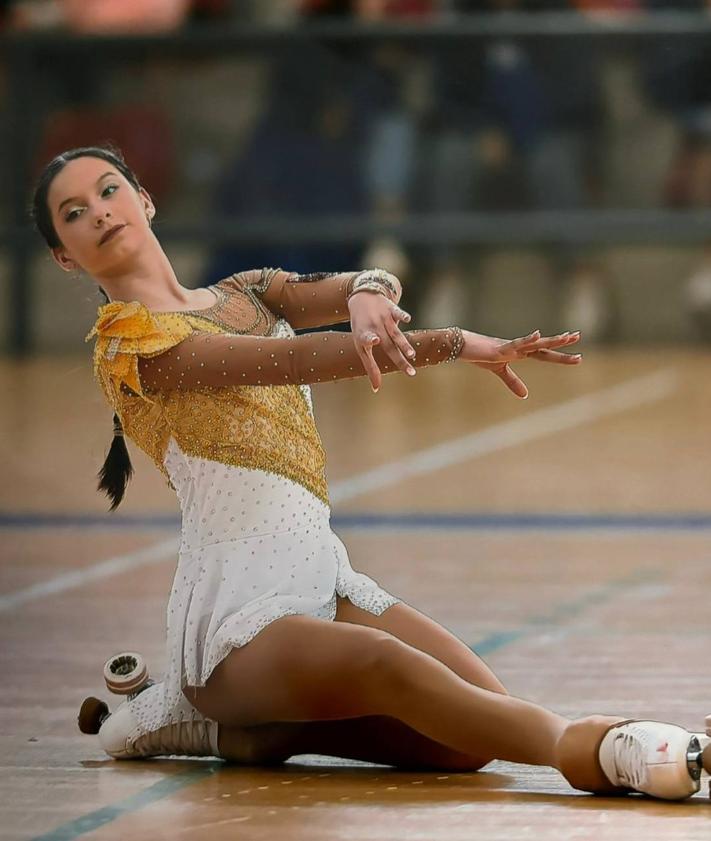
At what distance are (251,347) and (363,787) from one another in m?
0.64

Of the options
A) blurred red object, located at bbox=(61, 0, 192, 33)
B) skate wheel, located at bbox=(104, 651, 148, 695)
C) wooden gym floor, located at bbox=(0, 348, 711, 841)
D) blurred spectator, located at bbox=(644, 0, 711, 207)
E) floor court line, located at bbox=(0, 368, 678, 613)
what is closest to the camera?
wooden gym floor, located at bbox=(0, 348, 711, 841)

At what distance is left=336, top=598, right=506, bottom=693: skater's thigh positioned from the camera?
2.75 metres

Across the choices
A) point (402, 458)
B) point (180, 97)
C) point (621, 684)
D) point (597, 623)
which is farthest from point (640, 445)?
point (180, 97)

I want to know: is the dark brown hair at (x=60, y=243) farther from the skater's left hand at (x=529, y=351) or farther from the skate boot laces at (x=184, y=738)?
the skater's left hand at (x=529, y=351)

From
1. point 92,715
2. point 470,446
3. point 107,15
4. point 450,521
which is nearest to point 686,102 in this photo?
point 107,15

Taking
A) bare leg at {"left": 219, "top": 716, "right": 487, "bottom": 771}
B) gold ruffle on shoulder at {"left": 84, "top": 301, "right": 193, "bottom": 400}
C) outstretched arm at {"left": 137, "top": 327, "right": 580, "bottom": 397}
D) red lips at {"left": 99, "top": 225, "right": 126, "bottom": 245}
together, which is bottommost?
bare leg at {"left": 219, "top": 716, "right": 487, "bottom": 771}

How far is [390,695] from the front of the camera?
2.52m

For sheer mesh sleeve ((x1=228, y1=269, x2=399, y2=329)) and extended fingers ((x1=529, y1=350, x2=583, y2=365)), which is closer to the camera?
extended fingers ((x1=529, y1=350, x2=583, y2=365))

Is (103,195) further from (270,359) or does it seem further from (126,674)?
(126,674)

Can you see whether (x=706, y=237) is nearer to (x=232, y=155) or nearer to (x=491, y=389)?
(x=491, y=389)

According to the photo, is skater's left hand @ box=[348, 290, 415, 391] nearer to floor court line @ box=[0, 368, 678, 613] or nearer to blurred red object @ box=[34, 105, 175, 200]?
floor court line @ box=[0, 368, 678, 613]

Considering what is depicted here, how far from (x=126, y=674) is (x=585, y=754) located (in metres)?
0.80

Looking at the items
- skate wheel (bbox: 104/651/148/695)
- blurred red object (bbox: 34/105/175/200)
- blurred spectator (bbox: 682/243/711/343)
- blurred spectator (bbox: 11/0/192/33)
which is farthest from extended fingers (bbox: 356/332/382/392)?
Answer: blurred spectator (bbox: 11/0/192/33)

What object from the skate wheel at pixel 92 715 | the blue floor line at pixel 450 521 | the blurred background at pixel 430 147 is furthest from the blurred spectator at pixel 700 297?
the skate wheel at pixel 92 715
